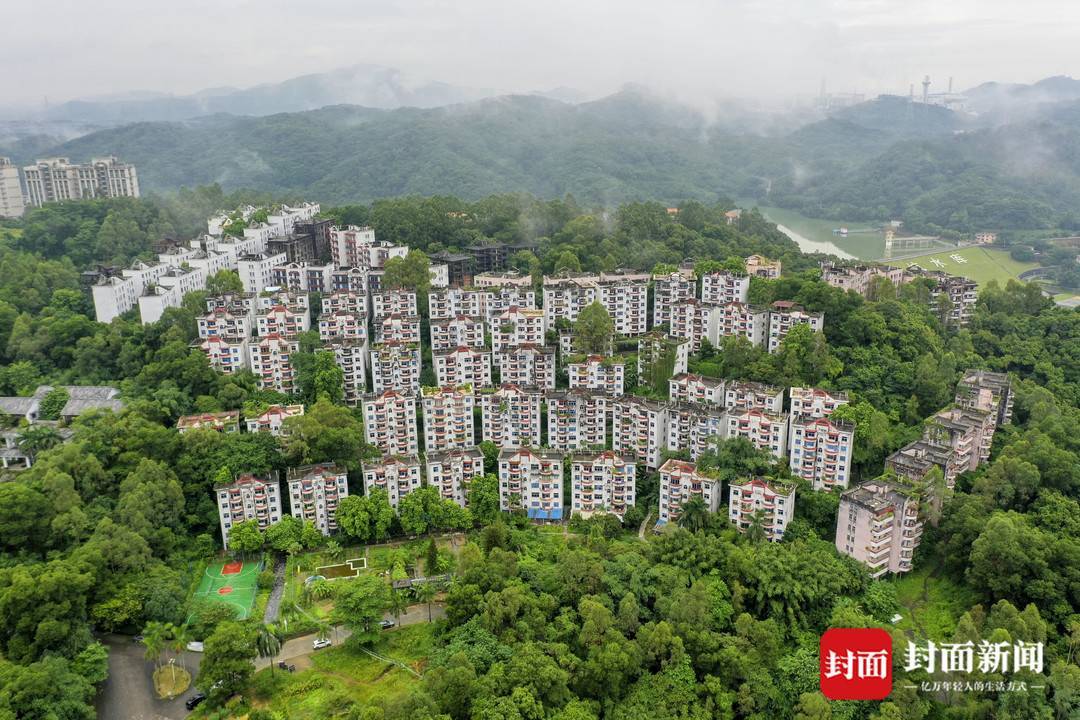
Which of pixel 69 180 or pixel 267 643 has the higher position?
pixel 69 180

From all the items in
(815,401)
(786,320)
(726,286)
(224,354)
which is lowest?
(815,401)

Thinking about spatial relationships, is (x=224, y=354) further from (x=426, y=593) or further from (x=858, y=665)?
(x=858, y=665)

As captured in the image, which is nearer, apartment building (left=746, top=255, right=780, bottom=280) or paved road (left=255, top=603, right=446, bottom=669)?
paved road (left=255, top=603, right=446, bottom=669)

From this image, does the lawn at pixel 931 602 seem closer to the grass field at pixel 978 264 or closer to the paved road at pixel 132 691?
the paved road at pixel 132 691

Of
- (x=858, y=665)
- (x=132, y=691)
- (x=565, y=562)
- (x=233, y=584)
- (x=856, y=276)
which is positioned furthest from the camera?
(x=856, y=276)

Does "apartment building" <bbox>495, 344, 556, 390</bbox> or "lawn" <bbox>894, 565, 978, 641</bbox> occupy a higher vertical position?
"apartment building" <bbox>495, 344, 556, 390</bbox>

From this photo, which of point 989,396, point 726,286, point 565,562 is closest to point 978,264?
point 726,286

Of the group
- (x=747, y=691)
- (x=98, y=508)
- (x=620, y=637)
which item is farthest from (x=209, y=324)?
(x=747, y=691)

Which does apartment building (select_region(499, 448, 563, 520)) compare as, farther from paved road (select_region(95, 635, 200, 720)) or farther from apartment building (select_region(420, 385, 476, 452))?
paved road (select_region(95, 635, 200, 720))

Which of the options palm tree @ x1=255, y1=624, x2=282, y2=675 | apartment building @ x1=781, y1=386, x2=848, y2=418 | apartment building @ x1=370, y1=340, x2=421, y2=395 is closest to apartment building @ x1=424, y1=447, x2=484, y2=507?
apartment building @ x1=370, y1=340, x2=421, y2=395
